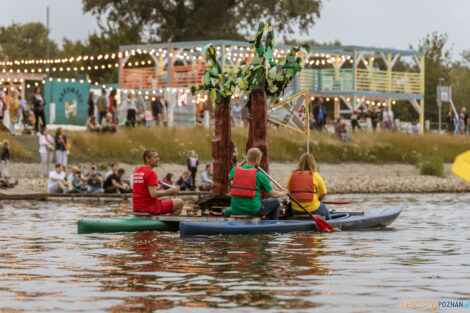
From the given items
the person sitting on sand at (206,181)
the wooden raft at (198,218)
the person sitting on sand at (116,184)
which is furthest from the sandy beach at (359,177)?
the wooden raft at (198,218)

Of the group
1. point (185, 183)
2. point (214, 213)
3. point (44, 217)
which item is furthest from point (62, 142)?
point (214, 213)

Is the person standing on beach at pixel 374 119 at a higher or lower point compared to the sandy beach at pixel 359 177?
higher

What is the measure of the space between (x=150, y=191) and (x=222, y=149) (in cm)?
403

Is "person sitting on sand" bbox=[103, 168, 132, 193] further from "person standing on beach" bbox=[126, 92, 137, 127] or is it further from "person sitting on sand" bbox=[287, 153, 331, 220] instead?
"person sitting on sand" bbox=[287, 153, 331, 220]

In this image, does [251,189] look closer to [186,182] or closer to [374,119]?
[186,182]

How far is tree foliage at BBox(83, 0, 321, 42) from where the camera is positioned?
62.0 m

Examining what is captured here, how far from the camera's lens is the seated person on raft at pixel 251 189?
16.5m

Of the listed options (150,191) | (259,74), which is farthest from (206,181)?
(150,191)

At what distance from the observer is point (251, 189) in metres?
16.7

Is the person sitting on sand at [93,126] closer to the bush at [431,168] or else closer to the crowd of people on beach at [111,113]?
the crowd of people on beach at [111,113]

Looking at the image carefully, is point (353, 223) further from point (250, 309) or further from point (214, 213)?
point (250, 309)

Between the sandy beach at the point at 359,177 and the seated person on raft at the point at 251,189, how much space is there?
14.5 meters

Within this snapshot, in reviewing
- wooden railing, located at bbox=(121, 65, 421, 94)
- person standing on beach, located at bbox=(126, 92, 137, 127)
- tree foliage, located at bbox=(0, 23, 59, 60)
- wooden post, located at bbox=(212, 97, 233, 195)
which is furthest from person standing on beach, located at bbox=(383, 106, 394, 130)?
tree foliage, located at bbox=(0, 23, 59, 60)

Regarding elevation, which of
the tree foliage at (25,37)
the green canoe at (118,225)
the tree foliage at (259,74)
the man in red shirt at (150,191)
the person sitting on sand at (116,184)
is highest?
the tree foliage at (25,37)
